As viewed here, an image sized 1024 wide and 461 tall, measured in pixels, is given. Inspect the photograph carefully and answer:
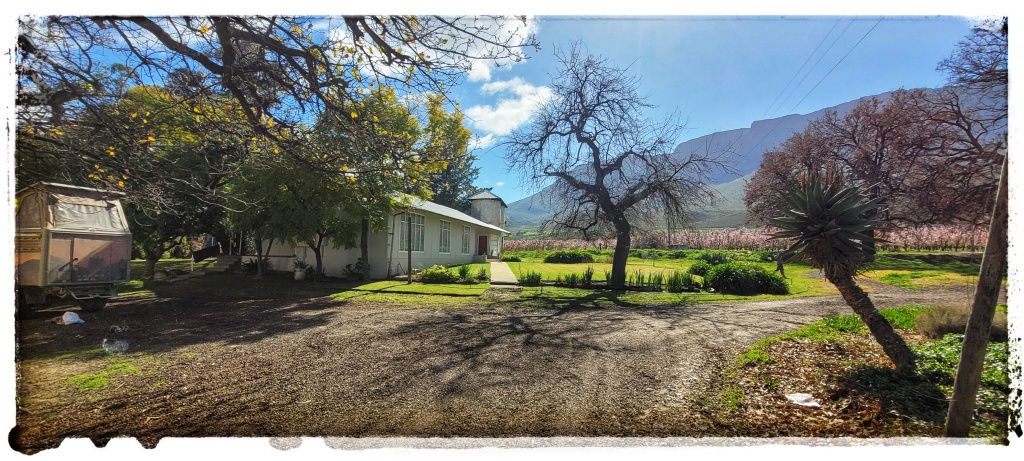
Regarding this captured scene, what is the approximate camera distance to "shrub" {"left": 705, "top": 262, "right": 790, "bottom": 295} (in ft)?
40.7

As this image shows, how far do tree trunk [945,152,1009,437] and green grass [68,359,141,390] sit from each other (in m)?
6.78

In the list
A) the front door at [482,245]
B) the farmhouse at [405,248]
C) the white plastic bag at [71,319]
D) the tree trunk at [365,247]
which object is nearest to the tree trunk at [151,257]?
the farmhouse at [405,248]

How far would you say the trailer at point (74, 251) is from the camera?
22.6 ft

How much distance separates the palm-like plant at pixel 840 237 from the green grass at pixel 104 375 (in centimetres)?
682

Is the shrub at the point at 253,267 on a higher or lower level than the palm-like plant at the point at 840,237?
lower

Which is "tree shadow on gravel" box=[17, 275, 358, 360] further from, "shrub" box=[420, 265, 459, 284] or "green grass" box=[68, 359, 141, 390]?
"shrub" box=[420, 265, 459, 284]

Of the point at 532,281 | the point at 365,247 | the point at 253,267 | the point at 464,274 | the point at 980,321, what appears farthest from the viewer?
the point at 253,267

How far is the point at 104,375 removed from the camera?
4.06 metres

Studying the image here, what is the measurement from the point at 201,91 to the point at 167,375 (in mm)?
3097

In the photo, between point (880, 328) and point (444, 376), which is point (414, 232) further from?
point (880, 328)

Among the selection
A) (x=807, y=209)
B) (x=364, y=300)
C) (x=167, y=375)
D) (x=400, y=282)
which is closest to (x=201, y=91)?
(x=167, y=375)

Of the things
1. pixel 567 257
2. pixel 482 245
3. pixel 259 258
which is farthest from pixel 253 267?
pixel 567 257

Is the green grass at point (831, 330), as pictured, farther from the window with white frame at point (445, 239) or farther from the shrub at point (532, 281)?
the window with white frame at point (445, 239)

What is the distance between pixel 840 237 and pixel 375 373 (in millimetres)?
4775
